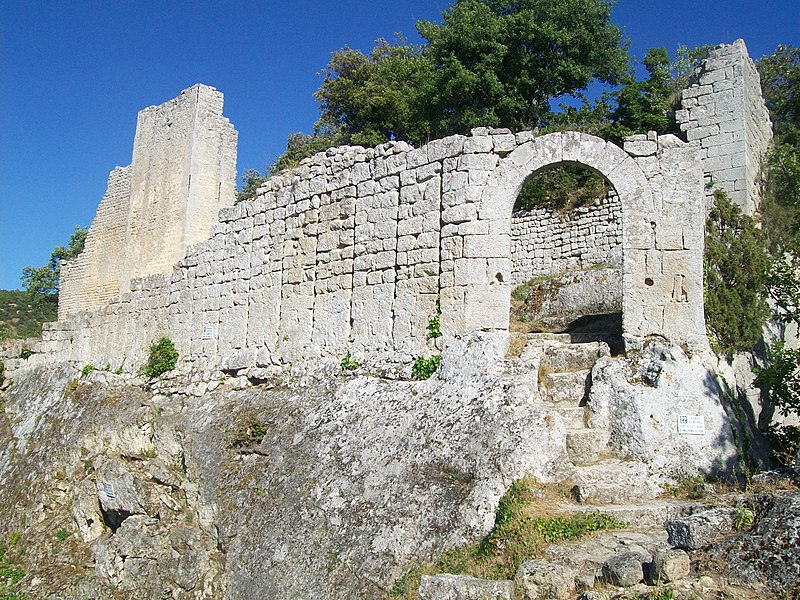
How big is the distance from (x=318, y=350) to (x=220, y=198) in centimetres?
1148

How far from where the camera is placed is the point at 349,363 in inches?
384

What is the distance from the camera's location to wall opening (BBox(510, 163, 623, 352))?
1188 centimetres

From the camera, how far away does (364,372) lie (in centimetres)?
950

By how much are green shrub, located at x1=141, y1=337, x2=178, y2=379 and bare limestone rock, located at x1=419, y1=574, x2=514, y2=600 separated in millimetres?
8677

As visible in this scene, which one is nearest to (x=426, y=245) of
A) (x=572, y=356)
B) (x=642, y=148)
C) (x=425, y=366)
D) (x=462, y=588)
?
(x=425, y=366)

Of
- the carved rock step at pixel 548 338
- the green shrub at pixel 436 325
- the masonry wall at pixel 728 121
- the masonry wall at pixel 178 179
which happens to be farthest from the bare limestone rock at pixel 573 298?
the masonry wall at pixel 178 179

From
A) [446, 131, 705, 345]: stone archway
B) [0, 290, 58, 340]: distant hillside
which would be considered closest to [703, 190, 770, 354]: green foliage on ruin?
[446, 131, 705, 345]: stone archway

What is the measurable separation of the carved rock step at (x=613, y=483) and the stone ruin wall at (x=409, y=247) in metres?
1.82

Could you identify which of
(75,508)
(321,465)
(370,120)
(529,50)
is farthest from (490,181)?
(370,120)

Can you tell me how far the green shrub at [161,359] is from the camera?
13.1 m

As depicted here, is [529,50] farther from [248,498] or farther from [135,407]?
[248,498]

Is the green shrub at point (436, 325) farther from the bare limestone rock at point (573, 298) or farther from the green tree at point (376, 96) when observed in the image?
the green tree at point (376, 96)

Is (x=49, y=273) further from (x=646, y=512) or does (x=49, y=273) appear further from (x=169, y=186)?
(x=646, y=512)

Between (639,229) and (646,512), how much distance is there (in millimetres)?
3481
